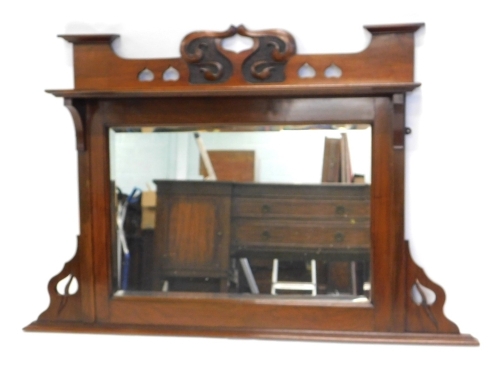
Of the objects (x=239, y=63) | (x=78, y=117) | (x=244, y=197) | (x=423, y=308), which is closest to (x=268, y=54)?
(x=239, y=63)

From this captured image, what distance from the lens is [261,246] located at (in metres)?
1.05

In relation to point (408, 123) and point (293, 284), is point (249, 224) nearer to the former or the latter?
point (293, 284)

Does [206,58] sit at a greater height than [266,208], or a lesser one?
greater

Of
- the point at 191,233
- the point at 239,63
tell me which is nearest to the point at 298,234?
the point at 191,233

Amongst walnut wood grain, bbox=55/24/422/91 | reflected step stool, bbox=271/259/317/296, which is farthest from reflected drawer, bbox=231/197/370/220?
walnut wood grain, bbox=55/24/422/91

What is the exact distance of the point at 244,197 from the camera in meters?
1.05

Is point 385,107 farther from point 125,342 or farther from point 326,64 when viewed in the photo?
point 125,342

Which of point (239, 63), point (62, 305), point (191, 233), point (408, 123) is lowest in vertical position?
point (62, 305)

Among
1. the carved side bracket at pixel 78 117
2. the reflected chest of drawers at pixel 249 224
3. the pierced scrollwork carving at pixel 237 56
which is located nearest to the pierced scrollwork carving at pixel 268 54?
the pierced scrollwork carving at pixel 237 56

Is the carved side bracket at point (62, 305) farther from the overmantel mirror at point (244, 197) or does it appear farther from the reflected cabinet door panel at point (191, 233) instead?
the reflected cabinet door panel at point (191, 233)

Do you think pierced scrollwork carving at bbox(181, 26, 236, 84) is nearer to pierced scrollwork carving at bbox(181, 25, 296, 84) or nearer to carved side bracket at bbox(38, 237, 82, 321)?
pierced scrollwork carving at bbox(181, 25, 296, 84)

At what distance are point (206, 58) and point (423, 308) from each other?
0.71m

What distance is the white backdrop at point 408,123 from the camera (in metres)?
0.96

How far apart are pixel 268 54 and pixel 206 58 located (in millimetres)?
135
